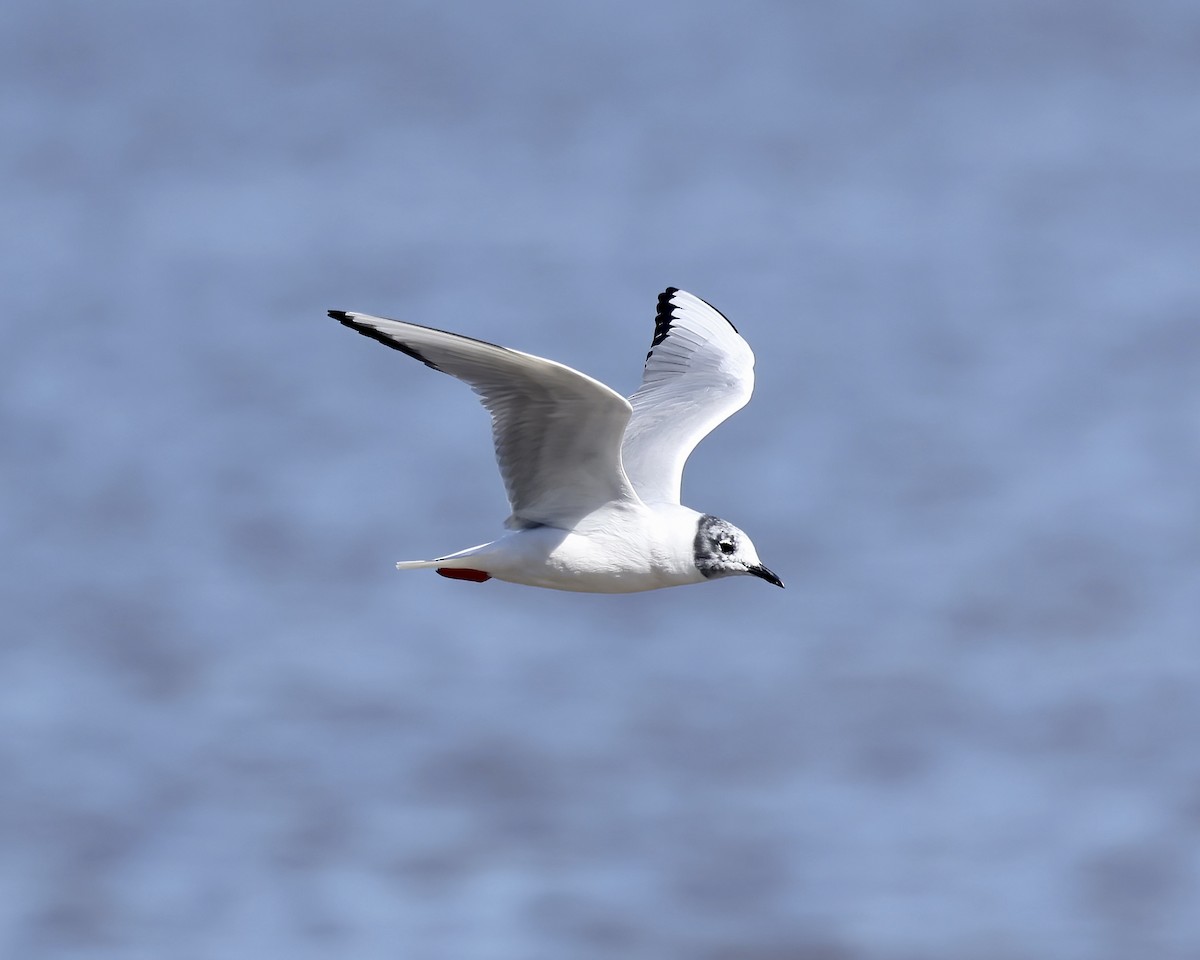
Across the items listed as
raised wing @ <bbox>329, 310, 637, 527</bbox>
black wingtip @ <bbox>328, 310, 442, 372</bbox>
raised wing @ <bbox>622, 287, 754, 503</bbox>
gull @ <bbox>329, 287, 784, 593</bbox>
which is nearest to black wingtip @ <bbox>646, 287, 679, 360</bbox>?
raised wing @ <bbox>622, 287, 754, 503</bbox>

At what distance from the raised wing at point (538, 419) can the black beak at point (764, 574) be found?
0.79 metres

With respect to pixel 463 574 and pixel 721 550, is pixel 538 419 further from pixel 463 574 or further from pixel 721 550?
pixel 721 550

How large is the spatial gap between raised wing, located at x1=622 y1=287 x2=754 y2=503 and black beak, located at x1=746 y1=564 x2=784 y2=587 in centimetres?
76

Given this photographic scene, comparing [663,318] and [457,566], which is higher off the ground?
[663,318]

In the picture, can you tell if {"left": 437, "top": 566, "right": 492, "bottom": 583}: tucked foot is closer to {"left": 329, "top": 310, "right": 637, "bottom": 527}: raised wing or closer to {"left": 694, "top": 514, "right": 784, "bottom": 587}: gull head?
{"left": 329, "top": 310, "right": 637, "bottom": 527}: raised wing

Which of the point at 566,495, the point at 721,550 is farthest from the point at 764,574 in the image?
the point at 566,495

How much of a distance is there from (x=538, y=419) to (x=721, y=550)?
51.2 inches

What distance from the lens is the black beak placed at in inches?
375

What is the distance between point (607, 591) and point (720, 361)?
302 centimetres

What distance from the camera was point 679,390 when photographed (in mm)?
11562

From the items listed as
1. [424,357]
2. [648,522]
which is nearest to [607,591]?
[648,522]

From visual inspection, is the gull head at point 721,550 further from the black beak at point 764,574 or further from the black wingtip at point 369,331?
the black wingtip at point 369,331

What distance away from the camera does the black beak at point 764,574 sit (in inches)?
375

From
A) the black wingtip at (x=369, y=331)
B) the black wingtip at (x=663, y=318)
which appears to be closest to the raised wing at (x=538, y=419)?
the black wingtip at (x=369, y=331)
